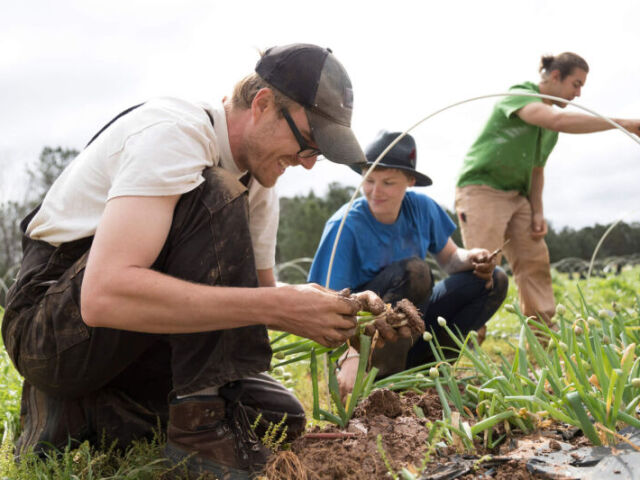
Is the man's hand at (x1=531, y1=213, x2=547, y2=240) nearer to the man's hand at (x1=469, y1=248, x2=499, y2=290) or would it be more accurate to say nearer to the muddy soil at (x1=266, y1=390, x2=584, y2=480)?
the man's hand at (x1=469, y1=248, x2=499, y2=290)

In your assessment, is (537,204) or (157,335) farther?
(537,204)

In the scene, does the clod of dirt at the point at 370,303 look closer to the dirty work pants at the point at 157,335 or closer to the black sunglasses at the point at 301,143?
the dirty work pants at the point at 157,335

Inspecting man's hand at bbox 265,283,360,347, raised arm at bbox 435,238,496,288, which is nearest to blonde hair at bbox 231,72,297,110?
man's hand at bbox 265,283,360,347

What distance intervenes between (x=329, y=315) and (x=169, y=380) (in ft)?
2.73

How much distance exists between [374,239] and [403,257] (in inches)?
7.2

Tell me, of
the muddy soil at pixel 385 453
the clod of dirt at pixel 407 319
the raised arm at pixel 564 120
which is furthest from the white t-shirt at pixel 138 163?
the raised arm at pixel 564 120

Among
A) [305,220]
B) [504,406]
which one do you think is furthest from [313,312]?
[305,220]

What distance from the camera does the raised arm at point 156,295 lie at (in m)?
1.42

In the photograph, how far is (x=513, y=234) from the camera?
4305 mm

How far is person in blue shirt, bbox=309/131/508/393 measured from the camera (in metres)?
2.69

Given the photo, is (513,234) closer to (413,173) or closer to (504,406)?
(413,173)

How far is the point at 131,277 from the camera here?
142 centimetres

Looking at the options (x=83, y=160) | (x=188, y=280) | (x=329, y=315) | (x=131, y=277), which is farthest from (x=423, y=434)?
(x=83, y=160)

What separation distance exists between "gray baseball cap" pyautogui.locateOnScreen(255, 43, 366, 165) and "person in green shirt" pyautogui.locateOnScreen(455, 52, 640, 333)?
227 cm
